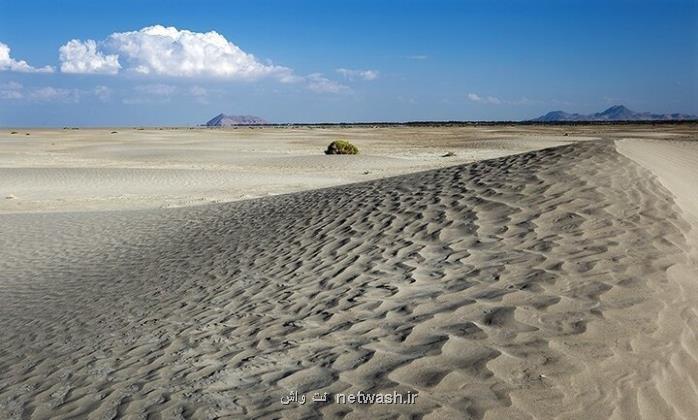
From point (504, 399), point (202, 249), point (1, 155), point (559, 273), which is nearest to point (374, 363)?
point (504, 399)

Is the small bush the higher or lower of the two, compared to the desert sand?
lower

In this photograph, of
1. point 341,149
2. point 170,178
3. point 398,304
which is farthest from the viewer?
point 341,149

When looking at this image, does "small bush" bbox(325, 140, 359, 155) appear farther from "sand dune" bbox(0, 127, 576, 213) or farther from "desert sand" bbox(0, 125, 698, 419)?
"desert sand" bbox(0, 125, 698, 419)

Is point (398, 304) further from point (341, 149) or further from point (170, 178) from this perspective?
point (341, 149)

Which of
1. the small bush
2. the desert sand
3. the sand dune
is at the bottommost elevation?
the sand dune

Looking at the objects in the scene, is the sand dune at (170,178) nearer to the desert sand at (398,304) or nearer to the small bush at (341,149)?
the small bush at (341,149)

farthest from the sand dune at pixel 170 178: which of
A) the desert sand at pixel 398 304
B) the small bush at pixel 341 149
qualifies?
the desert sand at pixel 398 304

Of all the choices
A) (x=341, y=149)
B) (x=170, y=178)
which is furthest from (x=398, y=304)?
(x=341, y=149)

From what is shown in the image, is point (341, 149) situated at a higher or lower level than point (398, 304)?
lower

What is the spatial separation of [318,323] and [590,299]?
2278mm

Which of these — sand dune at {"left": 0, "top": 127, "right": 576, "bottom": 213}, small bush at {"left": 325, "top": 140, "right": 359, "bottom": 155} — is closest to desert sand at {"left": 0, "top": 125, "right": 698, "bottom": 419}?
sand dune at {"left": 0, "top": 127, "right": 576, "bottom": 213}

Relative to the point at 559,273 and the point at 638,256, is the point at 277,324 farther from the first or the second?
the point at 638,256

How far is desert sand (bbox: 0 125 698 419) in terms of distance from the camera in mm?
3805

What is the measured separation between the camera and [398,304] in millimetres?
5305
